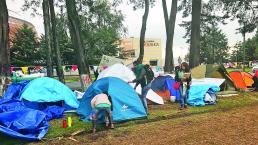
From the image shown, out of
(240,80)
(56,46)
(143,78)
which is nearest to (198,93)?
(143,78)

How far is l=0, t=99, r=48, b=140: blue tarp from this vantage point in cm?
956

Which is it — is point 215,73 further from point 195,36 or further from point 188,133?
point 188,133

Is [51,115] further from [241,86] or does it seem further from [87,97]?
[241,86]

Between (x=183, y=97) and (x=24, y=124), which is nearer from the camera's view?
(x=24, y=124)

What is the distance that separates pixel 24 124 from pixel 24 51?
4617 cm

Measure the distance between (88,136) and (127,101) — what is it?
2.51 m

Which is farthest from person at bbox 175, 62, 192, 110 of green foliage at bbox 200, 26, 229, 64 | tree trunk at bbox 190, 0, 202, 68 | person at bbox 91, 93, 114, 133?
green foliage at bbox 200, 26, 229, 64

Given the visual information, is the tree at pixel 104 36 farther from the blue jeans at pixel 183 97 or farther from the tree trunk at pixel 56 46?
the blue jeans at pixel 183 97

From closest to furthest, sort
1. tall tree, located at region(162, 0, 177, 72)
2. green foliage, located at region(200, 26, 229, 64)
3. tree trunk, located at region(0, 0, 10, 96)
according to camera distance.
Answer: tree trunk, located at region(0, 0, 10, 96) < tall tree, located at region(162, 0, 177, 72) < green foliage, located at region(200, 26, 229, 64)

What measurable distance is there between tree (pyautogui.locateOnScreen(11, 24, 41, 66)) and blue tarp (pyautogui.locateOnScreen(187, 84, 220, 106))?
134ft

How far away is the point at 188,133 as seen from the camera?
1000cm

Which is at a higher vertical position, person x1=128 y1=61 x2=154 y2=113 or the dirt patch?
person x1=128 y1=61 x2=154 y2=113

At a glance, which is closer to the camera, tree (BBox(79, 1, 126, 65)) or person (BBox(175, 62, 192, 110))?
person (BBox(175, 62, 192, 110))

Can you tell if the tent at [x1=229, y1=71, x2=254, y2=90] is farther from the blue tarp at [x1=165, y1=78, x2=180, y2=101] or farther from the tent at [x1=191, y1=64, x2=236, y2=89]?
the blue tarp at [x1=165, y1=78, x2=180, y2=101]
